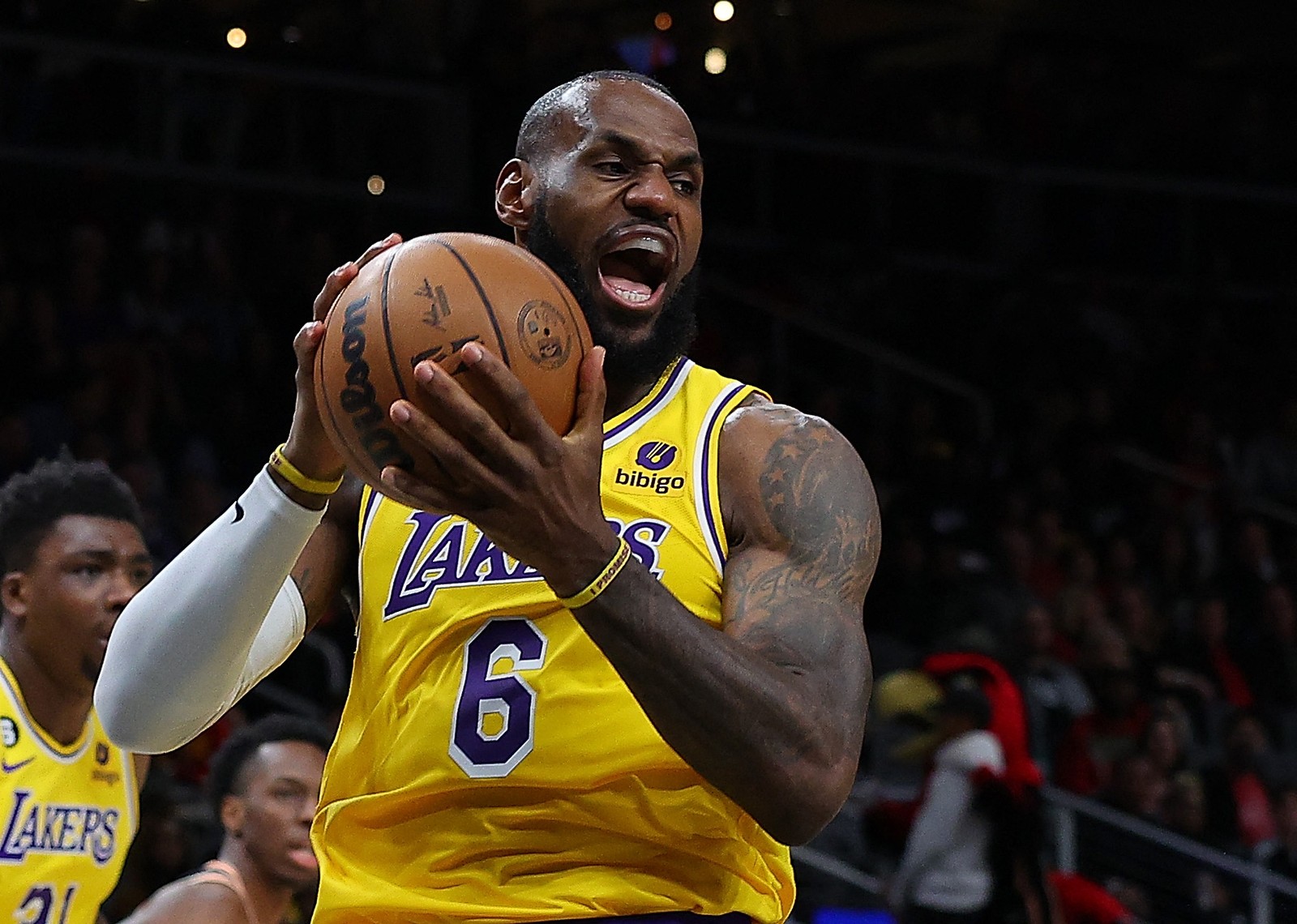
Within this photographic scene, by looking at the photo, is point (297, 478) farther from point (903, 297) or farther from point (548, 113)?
point (903, 297)

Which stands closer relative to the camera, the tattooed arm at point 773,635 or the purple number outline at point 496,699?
the tattooed arm at point 773,635

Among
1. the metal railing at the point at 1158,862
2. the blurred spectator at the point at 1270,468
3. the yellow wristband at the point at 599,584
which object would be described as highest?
the blurred spectator at the point at 1270,468

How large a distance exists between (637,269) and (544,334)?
0.58 m

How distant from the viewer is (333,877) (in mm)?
2641

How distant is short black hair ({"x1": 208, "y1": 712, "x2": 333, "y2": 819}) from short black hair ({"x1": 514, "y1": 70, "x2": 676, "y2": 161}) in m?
2.43

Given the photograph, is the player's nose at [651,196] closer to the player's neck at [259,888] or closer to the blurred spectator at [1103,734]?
the player's neck at [259,888]

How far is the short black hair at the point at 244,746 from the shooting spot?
497 cm

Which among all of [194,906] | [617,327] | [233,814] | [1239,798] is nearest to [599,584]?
[617,327]

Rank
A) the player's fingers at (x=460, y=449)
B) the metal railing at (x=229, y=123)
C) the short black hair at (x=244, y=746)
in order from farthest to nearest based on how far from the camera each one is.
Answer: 1. the metal railing at (x=229, y=123)
2. the short black hair at (x=244, y=746)
3. the player's fingers at (x=460, y=449)

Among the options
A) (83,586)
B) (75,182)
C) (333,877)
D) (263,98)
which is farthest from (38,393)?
(333,877)

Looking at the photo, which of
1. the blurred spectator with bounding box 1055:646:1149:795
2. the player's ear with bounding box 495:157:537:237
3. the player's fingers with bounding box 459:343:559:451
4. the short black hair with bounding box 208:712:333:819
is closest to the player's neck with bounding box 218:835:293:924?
the short black hair with bounding box 208:712:333:819

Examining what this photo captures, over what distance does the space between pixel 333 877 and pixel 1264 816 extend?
26.5 feet

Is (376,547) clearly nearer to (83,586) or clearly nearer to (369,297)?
(369,297)

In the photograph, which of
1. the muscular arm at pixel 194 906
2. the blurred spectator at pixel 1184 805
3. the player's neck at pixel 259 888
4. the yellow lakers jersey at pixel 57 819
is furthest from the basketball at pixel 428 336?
the blurred spectator at pixel 1184 805
